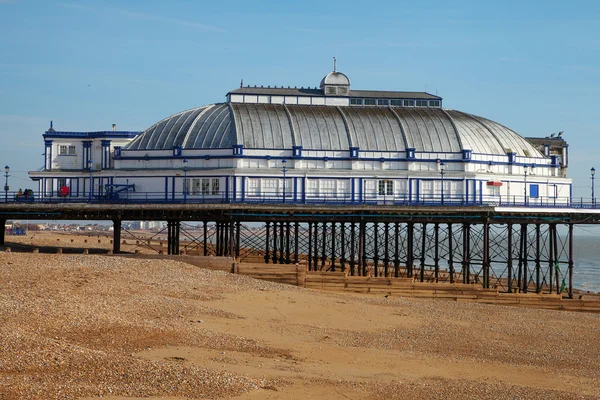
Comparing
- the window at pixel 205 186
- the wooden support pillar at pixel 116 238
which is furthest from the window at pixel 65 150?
the window at pixel 205 186

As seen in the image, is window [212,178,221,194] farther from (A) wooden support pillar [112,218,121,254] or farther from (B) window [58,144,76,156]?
(B) window [58,144,76,156]

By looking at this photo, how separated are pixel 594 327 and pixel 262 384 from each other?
20.8 m

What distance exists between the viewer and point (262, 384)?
20.9m

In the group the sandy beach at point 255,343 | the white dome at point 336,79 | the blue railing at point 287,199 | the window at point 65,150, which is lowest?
the sandy beach at point 255,343

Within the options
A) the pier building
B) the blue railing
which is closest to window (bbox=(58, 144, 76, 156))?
the pier building

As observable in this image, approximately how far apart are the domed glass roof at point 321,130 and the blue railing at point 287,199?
376cm

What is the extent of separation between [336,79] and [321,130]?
9.94 meters

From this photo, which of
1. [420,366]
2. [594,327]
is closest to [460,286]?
[594,327]

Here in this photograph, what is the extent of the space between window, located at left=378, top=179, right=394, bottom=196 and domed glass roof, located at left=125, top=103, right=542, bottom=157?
2.72 metres

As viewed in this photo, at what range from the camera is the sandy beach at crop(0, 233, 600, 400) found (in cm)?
2006

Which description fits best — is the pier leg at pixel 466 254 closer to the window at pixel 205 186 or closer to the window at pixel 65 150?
the window at pixel 205 186

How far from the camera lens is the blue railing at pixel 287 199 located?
54156 millimetres

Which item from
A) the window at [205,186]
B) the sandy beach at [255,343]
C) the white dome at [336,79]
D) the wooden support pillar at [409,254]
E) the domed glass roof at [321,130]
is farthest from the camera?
the white dome at [336,79]

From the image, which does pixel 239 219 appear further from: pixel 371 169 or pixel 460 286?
pixel 460 286
